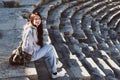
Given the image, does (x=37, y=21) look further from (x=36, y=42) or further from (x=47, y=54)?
(x=47, y=54)

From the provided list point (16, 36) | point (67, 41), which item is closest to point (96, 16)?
point (67, 41)

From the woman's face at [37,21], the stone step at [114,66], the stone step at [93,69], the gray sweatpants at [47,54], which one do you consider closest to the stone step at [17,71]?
the gray sweatpants at [47,54]

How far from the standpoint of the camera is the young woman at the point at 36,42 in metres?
6.83

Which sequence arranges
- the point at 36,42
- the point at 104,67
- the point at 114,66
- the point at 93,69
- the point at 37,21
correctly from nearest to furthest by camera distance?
1. the point at 37,21
2. the point at 36,42
3. the point at 93,69
4. the point at 104,67
5. the point at 114,66

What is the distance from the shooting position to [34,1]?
1303 cm

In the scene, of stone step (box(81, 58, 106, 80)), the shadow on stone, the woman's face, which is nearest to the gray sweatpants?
the woman's face

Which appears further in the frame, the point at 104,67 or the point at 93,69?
the point at 104,67

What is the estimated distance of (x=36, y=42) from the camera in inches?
276

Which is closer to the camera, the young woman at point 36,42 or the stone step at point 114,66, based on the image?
the young woman at point 36,42

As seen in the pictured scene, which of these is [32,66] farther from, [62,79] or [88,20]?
[88,20]

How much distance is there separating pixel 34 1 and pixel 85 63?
541 centimetres

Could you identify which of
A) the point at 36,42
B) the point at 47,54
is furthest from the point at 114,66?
the point at 36,42

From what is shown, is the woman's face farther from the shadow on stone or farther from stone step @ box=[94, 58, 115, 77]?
the shadow on stone

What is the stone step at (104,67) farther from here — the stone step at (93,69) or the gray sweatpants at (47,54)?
the gray sweatpants at (47,54)
